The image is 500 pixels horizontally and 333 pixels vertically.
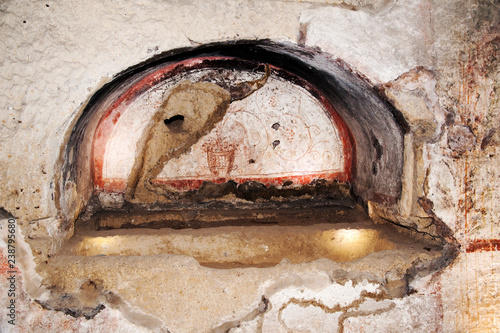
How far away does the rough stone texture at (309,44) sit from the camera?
5.60 ft

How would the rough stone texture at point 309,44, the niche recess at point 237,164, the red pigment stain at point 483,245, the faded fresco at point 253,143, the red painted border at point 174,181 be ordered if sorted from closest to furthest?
the rough stone texture at point 309,44
the red pigment stain at point 483,245
the niche recess at point 237,164
the red painted border at point 174,181
the faded fresco at point 253,143

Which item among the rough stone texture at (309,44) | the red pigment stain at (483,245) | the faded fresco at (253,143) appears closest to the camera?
the rough stone texture at (309,44)

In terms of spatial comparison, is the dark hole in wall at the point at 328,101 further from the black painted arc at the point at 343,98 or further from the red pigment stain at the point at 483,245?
the red pigment stain at the point at 483,245

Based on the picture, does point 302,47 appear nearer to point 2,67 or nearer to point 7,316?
point 2,67

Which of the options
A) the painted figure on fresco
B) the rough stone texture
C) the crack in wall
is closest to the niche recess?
the painted figure on fresco

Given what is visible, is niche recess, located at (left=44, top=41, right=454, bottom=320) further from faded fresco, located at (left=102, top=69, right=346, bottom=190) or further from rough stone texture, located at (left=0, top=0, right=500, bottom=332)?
rough stone texture, located at (left=0, top=0, right=500, bottom=332)

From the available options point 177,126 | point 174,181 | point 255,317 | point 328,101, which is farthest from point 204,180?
point 255,317

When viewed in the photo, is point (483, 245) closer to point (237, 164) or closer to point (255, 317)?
point (255, 317)

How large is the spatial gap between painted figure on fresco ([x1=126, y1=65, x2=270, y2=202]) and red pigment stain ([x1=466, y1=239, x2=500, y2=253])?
1.89 meters

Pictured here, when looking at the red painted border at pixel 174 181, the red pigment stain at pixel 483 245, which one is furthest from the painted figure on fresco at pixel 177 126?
the red pigment stain at pixel 483 245

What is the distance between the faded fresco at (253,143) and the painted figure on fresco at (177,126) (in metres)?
0.04

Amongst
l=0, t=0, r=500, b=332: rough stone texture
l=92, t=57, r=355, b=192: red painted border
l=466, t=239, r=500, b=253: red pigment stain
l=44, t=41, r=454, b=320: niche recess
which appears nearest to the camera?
l=0, t=0, r=500, b=332: rough stone texture

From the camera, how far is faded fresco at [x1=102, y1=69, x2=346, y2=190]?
2879 millimetres

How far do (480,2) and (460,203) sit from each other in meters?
1.13
